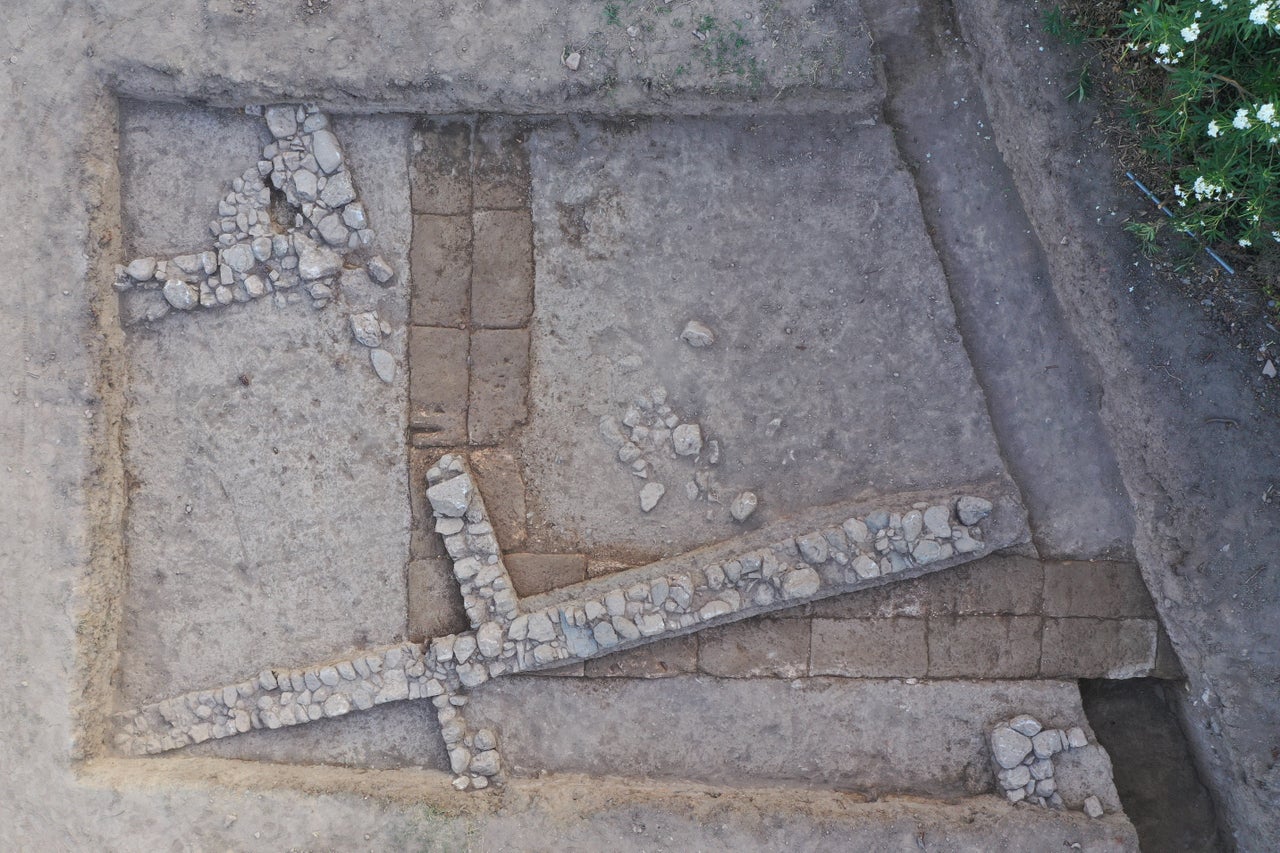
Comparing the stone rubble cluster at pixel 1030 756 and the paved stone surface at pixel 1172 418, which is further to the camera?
the stone rubble cluster at pixel 1030 756

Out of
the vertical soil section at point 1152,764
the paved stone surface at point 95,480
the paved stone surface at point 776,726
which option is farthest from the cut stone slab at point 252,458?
the vertical soil section at point 1152,764

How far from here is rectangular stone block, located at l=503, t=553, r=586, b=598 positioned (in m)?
→ 4.44

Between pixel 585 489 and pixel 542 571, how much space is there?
45 cm

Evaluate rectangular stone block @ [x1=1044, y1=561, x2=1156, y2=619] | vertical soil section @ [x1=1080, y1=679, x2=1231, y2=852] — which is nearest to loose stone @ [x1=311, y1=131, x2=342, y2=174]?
rectangular stone block @ [x1=1044, y1=561, x2=1156, y2=619]

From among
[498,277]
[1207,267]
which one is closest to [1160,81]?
[1207,267]

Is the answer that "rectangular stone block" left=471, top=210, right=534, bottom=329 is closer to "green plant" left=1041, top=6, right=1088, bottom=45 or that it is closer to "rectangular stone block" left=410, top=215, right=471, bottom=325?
"rectangular stone block" left=410, top=215, right=471, bottom=325

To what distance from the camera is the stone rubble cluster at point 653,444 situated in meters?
4.39

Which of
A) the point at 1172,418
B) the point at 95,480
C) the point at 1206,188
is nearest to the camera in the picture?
the point at 1206,188

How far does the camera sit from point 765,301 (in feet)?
14.4

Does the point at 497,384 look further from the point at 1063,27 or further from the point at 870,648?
the point at 1063,27

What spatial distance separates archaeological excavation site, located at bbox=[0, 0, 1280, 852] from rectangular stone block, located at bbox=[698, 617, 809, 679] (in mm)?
21

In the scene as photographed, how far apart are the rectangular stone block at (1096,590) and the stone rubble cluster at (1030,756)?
554 mm

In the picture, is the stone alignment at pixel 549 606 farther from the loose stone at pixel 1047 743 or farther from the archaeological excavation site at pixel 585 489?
the loose stone at pixel 1047 743

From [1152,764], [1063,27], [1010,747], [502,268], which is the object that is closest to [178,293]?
[502,268]
